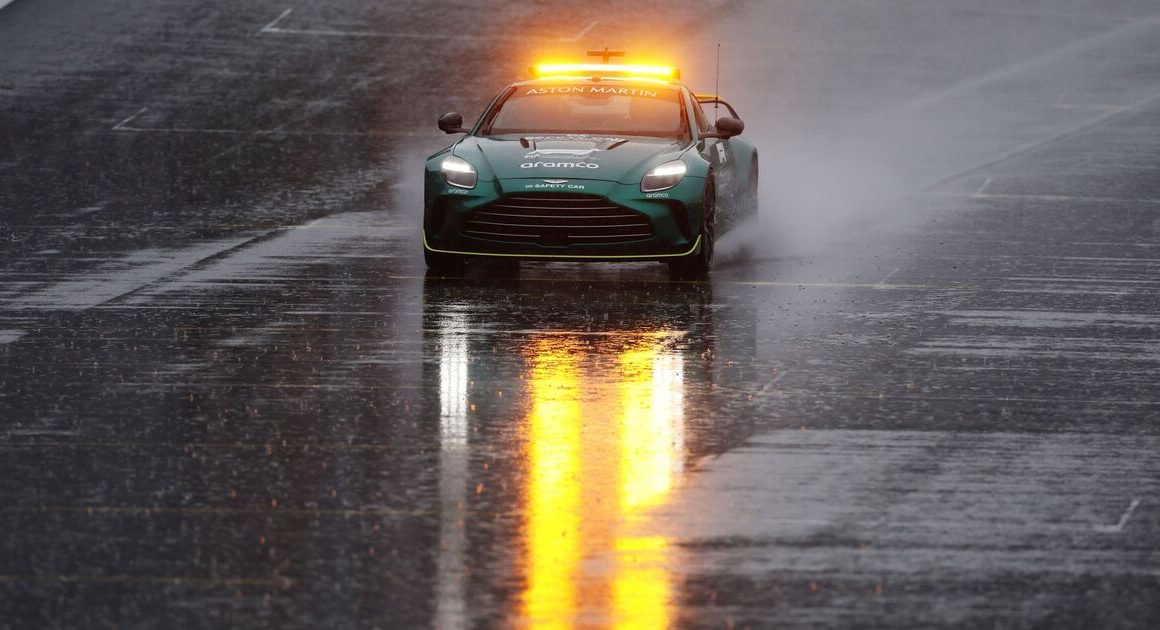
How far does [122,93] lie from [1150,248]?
13347 millimetres

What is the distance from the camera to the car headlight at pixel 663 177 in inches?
559

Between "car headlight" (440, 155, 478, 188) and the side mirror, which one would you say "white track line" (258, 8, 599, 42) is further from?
"car headlight" (440, 155, 478, 188)

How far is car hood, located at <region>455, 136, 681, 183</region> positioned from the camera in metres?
14.2

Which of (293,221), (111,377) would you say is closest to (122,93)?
(293,221)

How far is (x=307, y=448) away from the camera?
8203 millimetres

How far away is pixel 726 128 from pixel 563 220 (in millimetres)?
1890

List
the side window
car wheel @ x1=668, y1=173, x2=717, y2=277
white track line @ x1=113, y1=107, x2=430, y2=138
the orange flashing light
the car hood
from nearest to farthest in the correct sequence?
1. the car hood
2. car wheel @ x1=668, y1=173, x2=717, y2=277
3. the side window
4. the orange flashing light
5. white track line @ x1=113, y1=107, x2=430, y2=138

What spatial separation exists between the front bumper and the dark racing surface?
31cm

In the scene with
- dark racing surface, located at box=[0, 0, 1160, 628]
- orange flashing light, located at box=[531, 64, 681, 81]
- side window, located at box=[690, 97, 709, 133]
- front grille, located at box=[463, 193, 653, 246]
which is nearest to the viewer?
dark racing surface, located at box=[0, 0, 1160, 628]

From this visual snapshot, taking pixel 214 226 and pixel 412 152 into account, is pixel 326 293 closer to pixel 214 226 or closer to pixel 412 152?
pixel 214 226

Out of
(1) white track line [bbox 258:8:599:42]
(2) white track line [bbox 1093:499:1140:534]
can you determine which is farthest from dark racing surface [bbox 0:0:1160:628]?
(1) white track line [bbox 258:8:599:42]

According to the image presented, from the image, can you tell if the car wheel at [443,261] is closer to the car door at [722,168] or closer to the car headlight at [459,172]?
the car headlight at [459,172]

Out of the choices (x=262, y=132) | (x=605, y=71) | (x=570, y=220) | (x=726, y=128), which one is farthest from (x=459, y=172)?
(x=262, y=132)

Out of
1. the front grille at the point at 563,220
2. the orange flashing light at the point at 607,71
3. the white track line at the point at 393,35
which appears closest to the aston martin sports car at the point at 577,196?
the front grille at the point at 563,220
